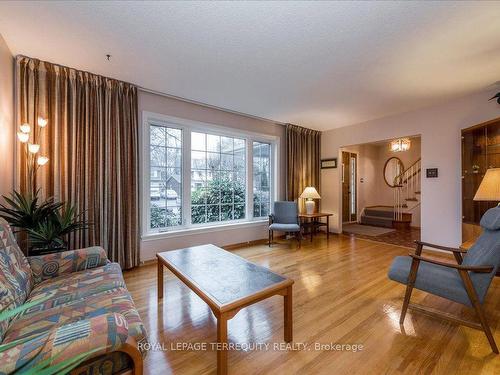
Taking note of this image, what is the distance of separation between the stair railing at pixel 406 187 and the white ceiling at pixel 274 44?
348cm

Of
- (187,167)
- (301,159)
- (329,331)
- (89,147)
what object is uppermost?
(301,159)

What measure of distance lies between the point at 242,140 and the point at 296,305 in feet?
10.1

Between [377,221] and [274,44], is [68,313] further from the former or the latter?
[377,221]

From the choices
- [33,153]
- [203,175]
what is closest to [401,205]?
[203,175]

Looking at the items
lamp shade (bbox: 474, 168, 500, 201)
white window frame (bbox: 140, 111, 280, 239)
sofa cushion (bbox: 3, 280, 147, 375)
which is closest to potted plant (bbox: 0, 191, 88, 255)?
sofa cushion (bbox: 3, 280, 147, 375)

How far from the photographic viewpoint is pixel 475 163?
3.24m

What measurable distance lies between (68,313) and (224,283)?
3.04 feet

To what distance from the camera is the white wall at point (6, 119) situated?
205cm

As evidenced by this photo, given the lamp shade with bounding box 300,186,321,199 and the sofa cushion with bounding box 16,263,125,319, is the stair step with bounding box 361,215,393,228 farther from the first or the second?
the sofa cushion with bounding box 16,263,125,319

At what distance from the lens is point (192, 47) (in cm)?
217

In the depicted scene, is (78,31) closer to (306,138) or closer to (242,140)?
(242,140)

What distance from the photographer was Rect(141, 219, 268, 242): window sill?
330 cm

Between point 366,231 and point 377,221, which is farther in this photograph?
point 377,221

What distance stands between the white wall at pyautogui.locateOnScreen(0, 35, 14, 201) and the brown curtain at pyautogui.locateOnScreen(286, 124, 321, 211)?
13.5 feet
